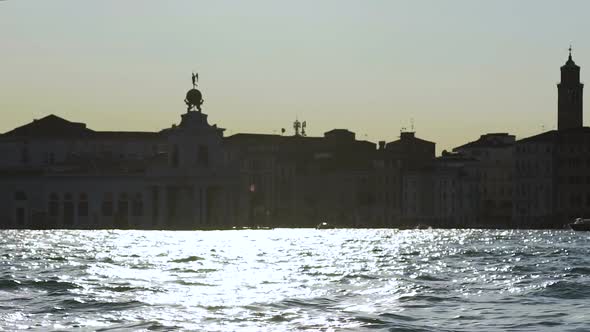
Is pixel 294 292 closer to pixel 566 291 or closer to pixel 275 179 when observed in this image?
pixel 566 291

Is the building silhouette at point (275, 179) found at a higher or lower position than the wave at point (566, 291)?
higher

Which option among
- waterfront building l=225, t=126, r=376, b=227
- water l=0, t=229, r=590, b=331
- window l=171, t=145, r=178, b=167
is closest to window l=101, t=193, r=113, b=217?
window l=171, t=145, r=178, b=167

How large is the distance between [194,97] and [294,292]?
336ft

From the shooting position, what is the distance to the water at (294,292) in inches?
1275

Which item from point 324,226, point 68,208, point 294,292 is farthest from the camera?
point 68,208

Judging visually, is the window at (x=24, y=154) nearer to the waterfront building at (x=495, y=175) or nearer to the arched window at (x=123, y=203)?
the arched window at (x=123, y=203)

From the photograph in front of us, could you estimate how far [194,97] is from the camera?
141625 mm

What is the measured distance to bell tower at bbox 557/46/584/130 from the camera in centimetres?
17588

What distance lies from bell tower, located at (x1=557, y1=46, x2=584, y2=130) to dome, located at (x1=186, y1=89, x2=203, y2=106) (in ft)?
160

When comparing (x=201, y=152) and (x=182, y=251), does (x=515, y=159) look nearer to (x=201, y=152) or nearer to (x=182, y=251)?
(x=201, y=152)

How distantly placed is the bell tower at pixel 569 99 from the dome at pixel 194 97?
48.7m

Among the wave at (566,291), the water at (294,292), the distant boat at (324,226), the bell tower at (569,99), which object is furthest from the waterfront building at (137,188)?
the wave at (566,291)

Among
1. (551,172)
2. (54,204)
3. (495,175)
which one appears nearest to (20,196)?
(54,204)

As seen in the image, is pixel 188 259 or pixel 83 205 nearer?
pixel 188 259
